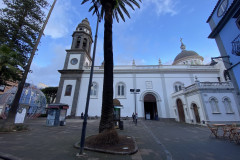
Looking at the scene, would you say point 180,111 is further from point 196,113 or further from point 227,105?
point 227,105

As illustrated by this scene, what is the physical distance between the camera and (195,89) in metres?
15.1

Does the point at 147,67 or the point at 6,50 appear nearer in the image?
the point at 6,50

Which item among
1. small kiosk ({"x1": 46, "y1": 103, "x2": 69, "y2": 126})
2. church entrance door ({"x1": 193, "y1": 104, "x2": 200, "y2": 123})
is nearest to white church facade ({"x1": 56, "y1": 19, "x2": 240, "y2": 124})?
church entrance door ({"x1": 193, "y1": 104, "x2": 200, "y2": 123})

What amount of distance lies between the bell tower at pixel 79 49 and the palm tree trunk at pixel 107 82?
20.0 meters

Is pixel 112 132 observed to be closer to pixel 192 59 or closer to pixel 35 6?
pixel 35 6

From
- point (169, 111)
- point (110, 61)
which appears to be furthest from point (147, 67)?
point (110, 61)

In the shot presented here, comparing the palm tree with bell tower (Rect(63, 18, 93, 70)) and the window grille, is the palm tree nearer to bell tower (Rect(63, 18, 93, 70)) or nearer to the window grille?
the window grille

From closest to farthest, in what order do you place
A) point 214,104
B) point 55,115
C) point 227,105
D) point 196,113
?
1. point 55,115
2. point 227,105
3. point 214,104
4. point 196,113

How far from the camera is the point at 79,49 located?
26.3 metres

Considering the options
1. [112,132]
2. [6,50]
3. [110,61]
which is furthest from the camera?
[6,50]

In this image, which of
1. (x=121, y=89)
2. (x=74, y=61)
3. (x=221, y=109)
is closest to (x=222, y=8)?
(x=221, y=109)

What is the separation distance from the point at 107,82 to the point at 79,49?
927 inches

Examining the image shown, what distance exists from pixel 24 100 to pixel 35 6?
13687 millimetres

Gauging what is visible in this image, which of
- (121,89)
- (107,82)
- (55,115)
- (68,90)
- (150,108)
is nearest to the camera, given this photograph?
(107,82)
